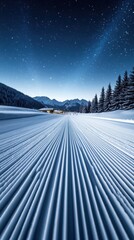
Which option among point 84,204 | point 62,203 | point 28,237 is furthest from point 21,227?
point 84,204

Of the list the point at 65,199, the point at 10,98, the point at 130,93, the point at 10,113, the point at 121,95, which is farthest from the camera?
the point at 10,98

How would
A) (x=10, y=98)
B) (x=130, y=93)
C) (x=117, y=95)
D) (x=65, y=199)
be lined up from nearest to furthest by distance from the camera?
(x=65, y=199)
(x=130, y=93)
(x=117, y=95)
(x=10, y=98)

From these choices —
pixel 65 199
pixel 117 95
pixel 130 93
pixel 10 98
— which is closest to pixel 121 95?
pixel 117 95

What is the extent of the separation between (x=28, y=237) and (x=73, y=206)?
0.59 meters

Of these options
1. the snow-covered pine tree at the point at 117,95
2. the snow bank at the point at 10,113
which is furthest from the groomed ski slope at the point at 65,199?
the snow-covered pine tree at the point at 117,95

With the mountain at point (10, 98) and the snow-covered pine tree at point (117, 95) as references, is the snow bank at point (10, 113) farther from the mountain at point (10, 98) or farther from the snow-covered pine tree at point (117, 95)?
the mountain at point (10, 98)

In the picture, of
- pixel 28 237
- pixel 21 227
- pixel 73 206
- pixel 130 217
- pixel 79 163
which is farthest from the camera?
pixel 79 163

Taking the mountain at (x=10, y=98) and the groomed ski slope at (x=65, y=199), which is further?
the mountain at (x=10, y=98)

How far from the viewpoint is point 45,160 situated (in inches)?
117

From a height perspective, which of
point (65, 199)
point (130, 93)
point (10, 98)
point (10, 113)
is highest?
point (10, 98)

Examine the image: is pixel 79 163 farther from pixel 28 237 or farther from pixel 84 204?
pixel 28 237

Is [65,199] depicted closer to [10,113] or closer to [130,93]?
[10,113]

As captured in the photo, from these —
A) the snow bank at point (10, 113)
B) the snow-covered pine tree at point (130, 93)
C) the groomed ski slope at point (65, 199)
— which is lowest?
the groomed ski slope at point (65, 199)

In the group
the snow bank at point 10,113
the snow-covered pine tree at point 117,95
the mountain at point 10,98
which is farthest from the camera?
the mountain at point 10,98
